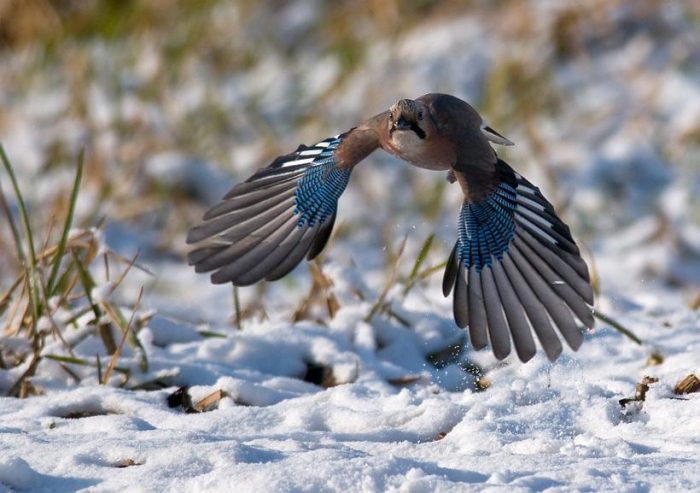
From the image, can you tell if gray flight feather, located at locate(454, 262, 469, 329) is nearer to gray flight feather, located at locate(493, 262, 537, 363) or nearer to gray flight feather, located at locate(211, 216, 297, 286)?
gray flight feather, located at locate(493, 262, 537, 363)

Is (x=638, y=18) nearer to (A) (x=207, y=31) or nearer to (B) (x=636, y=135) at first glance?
(B) (x=636, y=135)

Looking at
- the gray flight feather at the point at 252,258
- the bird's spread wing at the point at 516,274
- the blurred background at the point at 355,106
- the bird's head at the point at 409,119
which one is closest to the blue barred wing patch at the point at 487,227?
the bird's spread wing at the point at 516,274

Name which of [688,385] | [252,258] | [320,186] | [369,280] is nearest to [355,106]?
[369,280]

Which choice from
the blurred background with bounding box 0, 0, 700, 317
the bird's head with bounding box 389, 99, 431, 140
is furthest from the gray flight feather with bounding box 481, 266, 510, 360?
the blurred background with bounding box 0, 0, 700, 317

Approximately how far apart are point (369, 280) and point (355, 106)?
5.55 feet

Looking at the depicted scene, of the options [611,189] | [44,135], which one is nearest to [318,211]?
[611,189]

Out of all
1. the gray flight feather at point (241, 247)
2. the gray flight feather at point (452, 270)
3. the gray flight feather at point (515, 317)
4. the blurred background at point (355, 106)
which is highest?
the blurred background at point (355, 106)

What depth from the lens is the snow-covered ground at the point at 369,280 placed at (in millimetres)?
2439

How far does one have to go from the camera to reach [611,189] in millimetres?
6004

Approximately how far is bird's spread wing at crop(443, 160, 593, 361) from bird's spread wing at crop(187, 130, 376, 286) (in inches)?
12.6

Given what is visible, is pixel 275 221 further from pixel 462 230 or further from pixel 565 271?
pixel 565 271

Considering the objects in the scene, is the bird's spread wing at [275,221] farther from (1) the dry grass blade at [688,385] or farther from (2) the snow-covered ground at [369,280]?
(1) the dry grass blade at [688,385]

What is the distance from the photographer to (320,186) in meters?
3.08

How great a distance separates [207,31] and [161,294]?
2856mm
